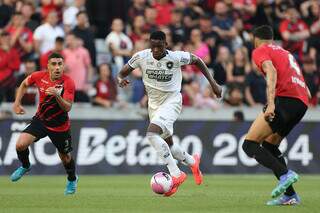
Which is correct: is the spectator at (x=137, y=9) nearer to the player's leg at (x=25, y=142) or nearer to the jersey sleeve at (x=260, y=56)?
the player's leg at (x=25, y=142)

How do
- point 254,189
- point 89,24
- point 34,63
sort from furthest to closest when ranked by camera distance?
1. point 89,24
2. point 34,63
3. point 254,189

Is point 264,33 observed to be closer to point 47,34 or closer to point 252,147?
point 252,147

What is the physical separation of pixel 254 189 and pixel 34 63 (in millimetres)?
7495

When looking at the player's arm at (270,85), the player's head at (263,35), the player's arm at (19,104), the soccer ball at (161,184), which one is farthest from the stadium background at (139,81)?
the player's arm at (270,85)

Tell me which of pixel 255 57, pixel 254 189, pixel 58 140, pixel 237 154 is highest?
pixel 255 57

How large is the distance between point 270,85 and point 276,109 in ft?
1.82

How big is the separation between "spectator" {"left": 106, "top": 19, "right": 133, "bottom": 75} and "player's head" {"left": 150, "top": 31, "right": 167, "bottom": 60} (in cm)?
895

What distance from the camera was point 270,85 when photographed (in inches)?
448

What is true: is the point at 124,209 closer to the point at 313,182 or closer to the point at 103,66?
the point at 313,182

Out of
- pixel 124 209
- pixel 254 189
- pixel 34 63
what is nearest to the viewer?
pixel 124 209

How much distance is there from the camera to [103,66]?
2166 centimetres

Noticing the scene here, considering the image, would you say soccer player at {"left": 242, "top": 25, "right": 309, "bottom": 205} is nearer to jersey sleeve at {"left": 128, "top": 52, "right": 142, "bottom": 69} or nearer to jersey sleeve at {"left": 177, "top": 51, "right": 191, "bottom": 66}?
jersey sleeve at {"left": 177, "top": 51, "right": 191, "bottom": 66}

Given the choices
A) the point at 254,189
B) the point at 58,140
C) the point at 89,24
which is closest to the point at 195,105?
the point at 89,24

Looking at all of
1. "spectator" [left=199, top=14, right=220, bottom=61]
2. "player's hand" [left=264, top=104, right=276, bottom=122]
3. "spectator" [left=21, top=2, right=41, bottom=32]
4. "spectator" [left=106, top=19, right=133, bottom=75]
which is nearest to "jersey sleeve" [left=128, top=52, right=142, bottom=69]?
"player's hand" [left=264, top=104, right=276, bottom=122]
